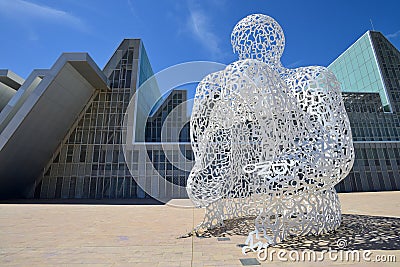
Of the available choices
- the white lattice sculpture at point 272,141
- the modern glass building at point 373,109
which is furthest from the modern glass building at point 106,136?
the white lattice sculpture at point 272,141

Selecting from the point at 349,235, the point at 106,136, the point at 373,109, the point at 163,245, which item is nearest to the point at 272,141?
the point at 349,235

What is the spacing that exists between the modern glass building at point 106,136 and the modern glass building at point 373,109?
9 cm

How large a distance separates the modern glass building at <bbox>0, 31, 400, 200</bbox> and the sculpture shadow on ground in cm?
1193

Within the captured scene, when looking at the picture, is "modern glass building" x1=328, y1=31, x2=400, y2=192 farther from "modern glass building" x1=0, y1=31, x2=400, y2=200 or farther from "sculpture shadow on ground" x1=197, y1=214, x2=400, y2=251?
"sculpture shadow on ground" x1=197, y1=214, x2=400, y2=251

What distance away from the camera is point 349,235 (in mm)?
4281

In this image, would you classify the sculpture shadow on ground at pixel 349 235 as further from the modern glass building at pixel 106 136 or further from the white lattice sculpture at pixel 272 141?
the modern glass building at pixel 106 136

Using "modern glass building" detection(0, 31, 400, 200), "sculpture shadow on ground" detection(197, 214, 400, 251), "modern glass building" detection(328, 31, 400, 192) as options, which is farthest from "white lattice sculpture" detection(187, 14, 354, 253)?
"modern glass building" detection(328, 31, 400, 192)

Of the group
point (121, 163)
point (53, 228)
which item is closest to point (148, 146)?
point (121, 163)

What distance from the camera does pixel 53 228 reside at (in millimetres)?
5684

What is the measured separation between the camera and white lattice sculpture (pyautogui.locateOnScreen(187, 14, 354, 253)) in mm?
3912

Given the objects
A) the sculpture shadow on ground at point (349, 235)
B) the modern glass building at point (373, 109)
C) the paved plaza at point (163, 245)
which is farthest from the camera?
the modern glass building at point (373, 109)

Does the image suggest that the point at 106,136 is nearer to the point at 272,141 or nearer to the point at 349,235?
the point at 272,141

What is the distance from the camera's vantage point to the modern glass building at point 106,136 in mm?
13297

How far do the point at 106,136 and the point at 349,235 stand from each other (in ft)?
55.5
